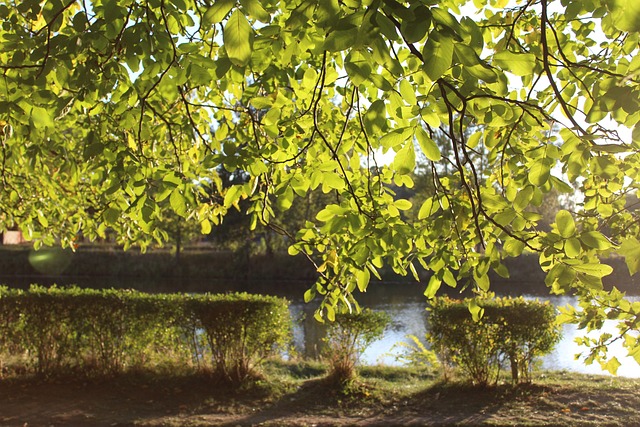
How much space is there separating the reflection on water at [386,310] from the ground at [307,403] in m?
1.29

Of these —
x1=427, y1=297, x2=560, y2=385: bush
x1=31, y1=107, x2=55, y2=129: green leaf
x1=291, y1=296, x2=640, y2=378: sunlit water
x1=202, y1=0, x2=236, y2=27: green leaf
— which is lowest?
x1=291, y1=296, x2=640, y2=378: sunlit water

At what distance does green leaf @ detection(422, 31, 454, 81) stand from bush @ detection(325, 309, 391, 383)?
6853 mm

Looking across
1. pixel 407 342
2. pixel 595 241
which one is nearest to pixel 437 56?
pixel 595 241

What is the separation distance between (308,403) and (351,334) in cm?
137

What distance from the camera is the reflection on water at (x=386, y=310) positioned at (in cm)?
1206

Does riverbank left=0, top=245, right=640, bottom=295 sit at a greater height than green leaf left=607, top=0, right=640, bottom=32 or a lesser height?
lesser

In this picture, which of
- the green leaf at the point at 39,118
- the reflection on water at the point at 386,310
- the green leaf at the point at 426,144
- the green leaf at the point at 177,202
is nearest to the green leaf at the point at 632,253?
the green leaf at the point at 426,144

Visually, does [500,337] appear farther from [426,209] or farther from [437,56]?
[437,56]

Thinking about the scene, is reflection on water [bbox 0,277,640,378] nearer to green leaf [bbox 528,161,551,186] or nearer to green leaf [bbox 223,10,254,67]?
green leaf [bbox 528,161,551,186]

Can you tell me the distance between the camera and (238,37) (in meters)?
1.32

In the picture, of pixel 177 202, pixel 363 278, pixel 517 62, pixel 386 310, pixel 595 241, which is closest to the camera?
pixel 517 62

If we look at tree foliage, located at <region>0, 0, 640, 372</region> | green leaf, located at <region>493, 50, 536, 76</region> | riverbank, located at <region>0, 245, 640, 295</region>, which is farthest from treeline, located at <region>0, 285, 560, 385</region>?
riverbank, located at <region>0, 245, 640, 295</region>

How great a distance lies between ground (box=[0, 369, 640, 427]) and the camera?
6.35 m

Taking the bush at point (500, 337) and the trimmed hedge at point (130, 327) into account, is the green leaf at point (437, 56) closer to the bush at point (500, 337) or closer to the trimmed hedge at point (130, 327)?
the bush at point (500, 337)
